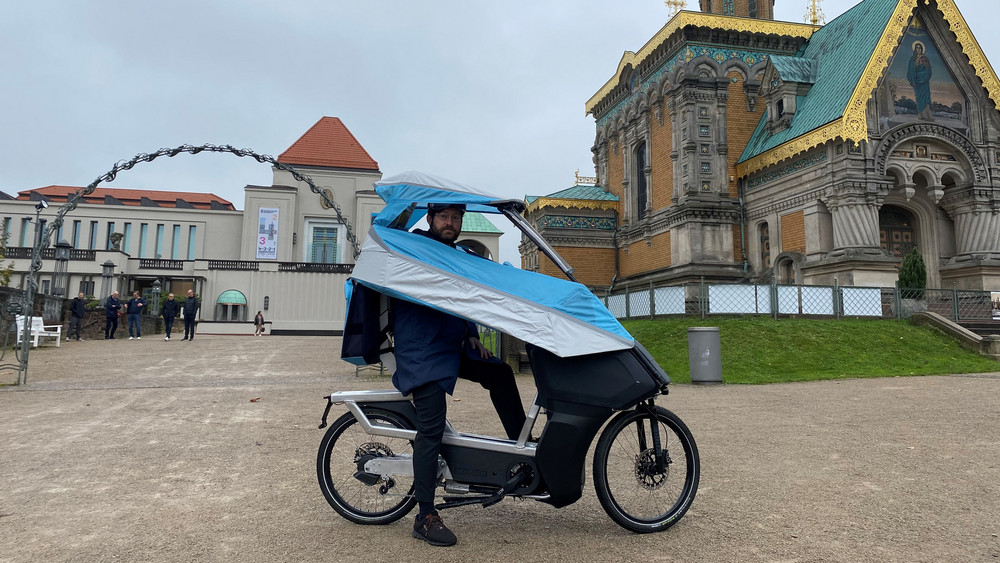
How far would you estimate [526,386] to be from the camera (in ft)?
35.5

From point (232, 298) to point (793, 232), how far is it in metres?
35.9

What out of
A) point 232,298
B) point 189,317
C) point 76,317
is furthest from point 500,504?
point 232,298

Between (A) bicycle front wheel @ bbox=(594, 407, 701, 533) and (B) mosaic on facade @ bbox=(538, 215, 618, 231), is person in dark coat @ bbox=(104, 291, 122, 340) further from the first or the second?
(A) bicycle front wheel @ bbox=(594, 407, 701, 533)

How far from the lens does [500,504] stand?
4.13 meters

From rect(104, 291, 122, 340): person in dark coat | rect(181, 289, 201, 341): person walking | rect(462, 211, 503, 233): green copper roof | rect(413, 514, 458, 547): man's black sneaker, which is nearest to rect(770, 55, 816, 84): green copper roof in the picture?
rect(181, 289, 201, 341): person walking

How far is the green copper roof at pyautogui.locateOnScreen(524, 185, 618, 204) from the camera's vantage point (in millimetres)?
34500

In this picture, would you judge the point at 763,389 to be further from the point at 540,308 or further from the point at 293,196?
the point at 293,196

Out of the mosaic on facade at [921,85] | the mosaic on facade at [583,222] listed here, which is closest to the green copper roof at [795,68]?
the mosaic on facade at [921,85]

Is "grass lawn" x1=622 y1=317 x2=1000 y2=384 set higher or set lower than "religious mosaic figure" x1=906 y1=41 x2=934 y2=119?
lower

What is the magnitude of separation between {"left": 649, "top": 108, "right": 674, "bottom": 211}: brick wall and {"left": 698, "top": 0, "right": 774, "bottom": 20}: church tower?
7.00 meters

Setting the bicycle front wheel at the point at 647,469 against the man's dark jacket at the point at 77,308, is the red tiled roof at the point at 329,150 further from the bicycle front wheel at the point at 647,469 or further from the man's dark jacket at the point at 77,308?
the bicycle front wheel at the point at 647,469

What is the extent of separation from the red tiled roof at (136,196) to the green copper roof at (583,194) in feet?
122

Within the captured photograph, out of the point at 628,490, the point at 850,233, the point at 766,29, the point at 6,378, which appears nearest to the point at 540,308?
the point at 628,490

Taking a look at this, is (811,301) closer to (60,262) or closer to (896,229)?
(896,229)
